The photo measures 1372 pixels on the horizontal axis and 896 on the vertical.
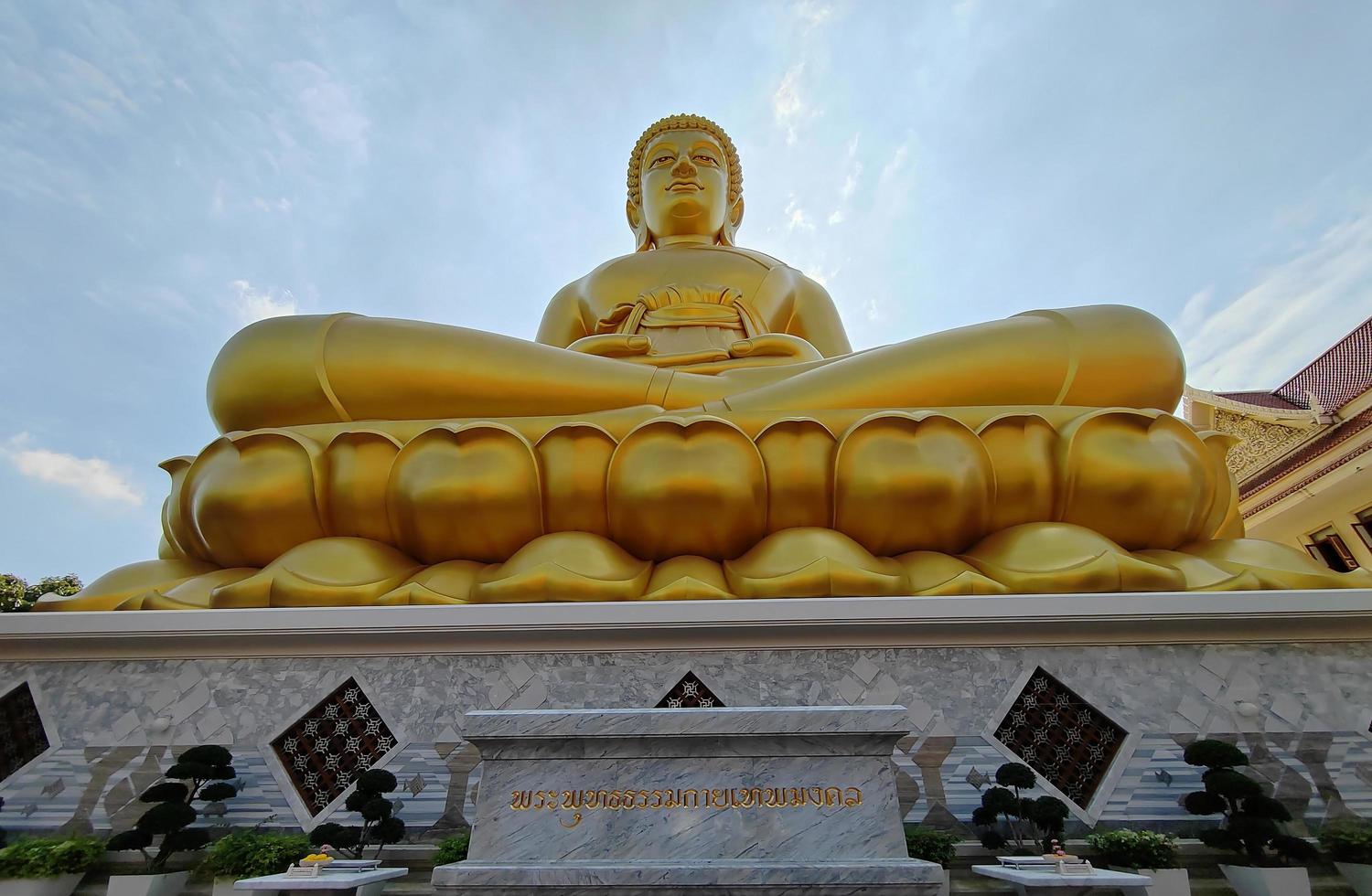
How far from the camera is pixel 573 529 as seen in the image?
339 cm

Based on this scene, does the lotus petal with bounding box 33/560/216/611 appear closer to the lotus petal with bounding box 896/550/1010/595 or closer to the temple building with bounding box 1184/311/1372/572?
the lotus petal with bounding box 896/550/1010/595

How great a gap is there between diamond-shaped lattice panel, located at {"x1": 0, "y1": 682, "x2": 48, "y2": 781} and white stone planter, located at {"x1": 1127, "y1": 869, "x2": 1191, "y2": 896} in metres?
3.56

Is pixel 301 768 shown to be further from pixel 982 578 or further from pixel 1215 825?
pixel 1215 825

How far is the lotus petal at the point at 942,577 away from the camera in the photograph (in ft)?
9.68

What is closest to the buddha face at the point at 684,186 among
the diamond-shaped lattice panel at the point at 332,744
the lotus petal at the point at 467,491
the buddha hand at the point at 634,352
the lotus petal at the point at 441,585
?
the buddha hand at the point at 634,352

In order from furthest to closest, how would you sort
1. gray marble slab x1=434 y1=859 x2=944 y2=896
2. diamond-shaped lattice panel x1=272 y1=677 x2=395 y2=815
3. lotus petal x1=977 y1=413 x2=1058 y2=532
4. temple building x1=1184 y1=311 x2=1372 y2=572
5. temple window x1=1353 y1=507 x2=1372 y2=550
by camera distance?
temple window x1=1353 y1=507 x2=1372 y2=550, temple building x1=1184 y1=311 x2=1372 y2=572, lotus petal x1=977 y1=413 x2=1058 y2=532, diamond-shaped lattice panel x1=272 y1=677 x2=395 y2=815, gray marble slab x1=434 y1=859 x2=944 y2=896

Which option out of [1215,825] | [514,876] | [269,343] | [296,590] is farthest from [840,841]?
[269,343]

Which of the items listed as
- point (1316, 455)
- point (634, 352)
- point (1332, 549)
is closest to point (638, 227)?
point (634, 352)

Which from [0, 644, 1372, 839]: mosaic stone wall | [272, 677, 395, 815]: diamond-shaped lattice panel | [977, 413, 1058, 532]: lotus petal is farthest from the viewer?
[977, 413, 1058, 532]: lotus petal

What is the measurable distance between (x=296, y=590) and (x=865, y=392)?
2798 mm

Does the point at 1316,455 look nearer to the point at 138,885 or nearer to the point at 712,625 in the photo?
the point at 712,625

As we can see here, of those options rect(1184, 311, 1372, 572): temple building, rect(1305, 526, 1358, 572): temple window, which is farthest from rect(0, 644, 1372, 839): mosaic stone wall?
rect(1305, 526, 1358, 572): temple window

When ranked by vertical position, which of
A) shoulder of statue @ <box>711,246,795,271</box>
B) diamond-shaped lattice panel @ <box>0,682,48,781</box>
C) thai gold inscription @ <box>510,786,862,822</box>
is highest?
shoulder of statue @ <box>711,246,795,271</box>

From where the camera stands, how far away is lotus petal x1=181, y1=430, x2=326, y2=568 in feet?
10.9
